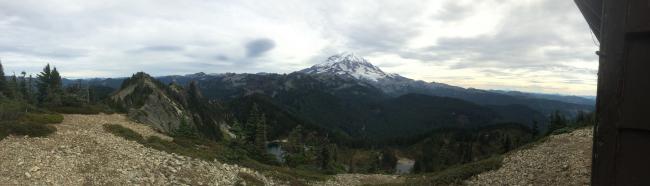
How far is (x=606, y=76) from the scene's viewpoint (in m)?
3.30

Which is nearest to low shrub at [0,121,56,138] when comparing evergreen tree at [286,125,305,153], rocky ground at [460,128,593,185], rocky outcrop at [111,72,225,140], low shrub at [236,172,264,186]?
low shrub at [236,172,264,186]

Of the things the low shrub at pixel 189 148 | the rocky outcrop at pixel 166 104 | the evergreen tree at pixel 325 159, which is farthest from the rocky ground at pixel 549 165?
the rocky outcrop at pixel 166 104

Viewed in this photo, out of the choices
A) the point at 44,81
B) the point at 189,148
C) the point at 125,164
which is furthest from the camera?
the point at 44,81

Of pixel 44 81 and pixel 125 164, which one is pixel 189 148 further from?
pixel 44 81

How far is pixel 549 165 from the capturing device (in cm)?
2959

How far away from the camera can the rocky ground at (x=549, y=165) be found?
2509cm

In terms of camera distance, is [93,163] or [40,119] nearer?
[93,163]

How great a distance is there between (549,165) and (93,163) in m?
29.5

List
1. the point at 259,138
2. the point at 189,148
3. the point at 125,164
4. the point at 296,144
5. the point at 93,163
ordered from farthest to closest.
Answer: the point at 296,144, the point at 259,138, the point at 189,148, the point at 125,164, the point at 93,163

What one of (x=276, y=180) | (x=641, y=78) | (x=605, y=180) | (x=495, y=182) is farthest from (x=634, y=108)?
(x=276, y=180)

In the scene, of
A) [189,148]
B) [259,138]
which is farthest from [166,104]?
[189,148]

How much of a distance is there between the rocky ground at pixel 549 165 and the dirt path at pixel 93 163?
703 inches

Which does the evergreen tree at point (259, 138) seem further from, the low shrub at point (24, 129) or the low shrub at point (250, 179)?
the low shrub at point (24, 129)

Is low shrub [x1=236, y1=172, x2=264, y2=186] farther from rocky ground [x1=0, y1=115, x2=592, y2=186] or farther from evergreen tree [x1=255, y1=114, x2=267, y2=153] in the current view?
evergreen tree [x1=255, y1=114, x2=267, y2=153]
